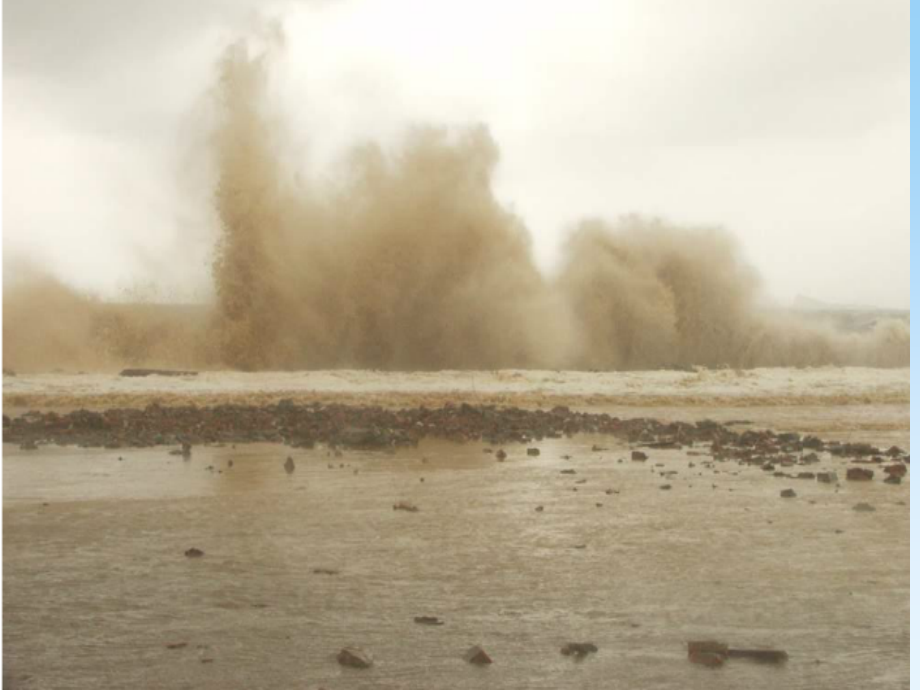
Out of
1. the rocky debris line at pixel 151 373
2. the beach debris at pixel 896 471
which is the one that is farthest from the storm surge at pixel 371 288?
the beach debris at pixel 896 471

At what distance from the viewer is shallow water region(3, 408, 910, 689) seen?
3023 mm

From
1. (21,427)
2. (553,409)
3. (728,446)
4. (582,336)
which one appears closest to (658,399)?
(553,409)

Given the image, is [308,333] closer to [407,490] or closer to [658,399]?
[658,399]

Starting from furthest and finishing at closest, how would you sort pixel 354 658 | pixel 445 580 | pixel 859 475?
pixel 859 475 → pixel 445 580 → pixel 354 658

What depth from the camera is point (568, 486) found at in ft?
20.1

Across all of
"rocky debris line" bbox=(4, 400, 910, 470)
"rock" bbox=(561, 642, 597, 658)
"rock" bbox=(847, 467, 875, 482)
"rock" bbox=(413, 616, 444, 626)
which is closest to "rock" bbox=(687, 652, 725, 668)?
"rock" bbox=(561, 642, 597, 658)

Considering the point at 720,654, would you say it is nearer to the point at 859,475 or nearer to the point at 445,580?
the point at 445,580

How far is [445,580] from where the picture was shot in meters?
3.91

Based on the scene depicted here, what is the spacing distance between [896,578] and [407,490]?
2702mm

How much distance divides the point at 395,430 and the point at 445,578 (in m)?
4.65

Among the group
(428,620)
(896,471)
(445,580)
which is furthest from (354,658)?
(896,471)

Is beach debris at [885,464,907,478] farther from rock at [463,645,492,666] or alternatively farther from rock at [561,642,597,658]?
rock at [463,645,492,666]

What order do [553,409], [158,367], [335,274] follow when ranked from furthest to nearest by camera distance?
[335,274] → [158,367] → [553,409]

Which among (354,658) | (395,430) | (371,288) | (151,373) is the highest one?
(371,288)
